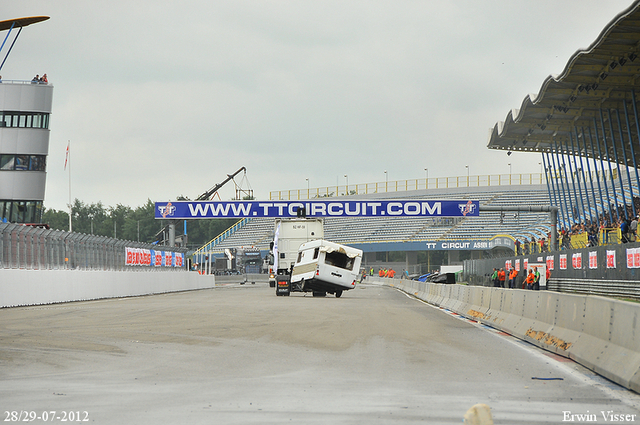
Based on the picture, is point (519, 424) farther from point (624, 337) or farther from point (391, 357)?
point (391, 357)

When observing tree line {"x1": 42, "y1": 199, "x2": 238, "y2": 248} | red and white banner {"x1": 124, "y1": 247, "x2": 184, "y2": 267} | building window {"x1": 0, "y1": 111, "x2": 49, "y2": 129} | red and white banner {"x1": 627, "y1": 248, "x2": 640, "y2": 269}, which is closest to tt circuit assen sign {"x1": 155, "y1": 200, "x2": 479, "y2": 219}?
red and white banner {"x1": 124, "y1": 247, "x2": 184, "y2": 267}

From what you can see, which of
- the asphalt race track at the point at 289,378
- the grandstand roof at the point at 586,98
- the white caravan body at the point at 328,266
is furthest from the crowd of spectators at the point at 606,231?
the asphalt race track at the point at 289,378

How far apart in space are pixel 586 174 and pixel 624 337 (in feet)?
160

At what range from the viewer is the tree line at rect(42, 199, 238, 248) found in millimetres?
144250

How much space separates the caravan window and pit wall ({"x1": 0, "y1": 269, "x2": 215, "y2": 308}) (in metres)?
9.60

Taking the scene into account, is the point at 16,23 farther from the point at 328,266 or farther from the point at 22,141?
the point at 328,266

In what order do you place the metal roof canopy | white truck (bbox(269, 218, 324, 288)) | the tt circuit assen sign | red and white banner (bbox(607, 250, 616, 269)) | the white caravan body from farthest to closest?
the tt circuit assen sign, the metal roof canopy, white truck (bbox(269, 218, 324, 288)), the white caravan body, red and white banner (bbox(607, 250, 616, 269))

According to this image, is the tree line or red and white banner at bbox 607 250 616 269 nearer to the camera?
red and white banner at bbox 607 250 616 269

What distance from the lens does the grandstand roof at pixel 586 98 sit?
34250mm

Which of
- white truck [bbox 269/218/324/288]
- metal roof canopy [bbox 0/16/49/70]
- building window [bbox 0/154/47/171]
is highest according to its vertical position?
metal roof canopy [bbox 0/16/49/70]

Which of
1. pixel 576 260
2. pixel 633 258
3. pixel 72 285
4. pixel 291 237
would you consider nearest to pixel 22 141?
pixel 291 237

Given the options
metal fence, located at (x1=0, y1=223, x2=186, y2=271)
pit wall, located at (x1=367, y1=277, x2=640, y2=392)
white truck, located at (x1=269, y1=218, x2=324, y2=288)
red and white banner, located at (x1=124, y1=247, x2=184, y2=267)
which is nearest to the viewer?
pit wall, located at (x1=367, y1=277, x2=640, y2=392)

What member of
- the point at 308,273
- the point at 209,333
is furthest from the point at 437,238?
the point at 209,333

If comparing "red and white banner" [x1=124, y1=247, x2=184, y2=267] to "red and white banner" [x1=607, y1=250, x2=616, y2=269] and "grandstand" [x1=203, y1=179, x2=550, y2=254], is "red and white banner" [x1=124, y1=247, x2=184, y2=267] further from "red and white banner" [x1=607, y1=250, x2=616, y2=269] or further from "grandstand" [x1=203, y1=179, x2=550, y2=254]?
"grandstand" [x1=203, y1=179, x2=550, y2=254]
